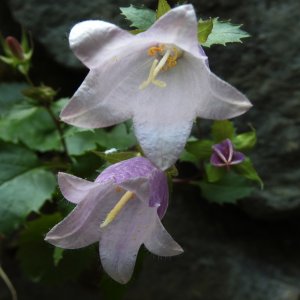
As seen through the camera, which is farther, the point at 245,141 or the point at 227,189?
the point at 227,189

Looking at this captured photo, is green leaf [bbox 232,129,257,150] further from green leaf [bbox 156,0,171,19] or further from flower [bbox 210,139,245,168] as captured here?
green leaf [bbox 156,0,171,19]

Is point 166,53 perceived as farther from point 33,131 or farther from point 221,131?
point 33,131

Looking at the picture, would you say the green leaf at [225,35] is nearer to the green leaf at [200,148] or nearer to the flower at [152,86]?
the flower at [152,86]

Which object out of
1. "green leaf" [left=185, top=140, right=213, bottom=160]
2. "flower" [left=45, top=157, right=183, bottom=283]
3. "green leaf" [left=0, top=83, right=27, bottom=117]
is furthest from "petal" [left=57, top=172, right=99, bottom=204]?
"green leaf" [left=0, top=83, right=27, bottom=117]

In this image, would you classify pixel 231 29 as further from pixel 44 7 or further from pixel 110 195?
pixel 44 7

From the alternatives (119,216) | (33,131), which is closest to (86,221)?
(119,216)

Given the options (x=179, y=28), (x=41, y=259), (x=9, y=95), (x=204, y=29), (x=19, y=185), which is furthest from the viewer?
(x=9, y=95)

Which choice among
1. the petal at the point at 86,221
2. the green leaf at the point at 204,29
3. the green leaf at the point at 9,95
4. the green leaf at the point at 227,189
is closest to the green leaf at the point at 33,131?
the green leaf at the point at 9,95
